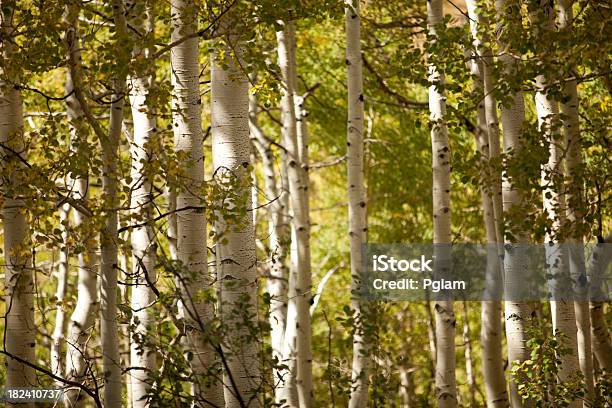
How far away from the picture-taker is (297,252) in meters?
9.34

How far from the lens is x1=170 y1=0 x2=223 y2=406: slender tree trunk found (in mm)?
5090

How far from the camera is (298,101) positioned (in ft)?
33.9

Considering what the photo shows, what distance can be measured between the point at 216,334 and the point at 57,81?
8.74 metres

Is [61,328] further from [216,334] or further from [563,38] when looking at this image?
[563,38]

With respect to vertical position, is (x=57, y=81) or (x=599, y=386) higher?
(x=57, y=81)

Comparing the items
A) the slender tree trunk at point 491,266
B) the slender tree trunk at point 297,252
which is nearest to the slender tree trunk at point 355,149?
the slender tree trunk at point 297,252

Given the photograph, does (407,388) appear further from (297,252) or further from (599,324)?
(599,324)

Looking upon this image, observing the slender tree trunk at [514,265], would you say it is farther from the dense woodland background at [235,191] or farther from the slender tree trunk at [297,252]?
the slender tree trunk at [297,252]

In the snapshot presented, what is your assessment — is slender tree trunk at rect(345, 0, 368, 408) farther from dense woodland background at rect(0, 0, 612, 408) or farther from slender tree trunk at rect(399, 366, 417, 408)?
slender tree trunk at rect(399, 366, 417, 408)

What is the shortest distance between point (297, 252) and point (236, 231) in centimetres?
415

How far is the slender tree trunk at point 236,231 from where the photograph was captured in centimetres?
505

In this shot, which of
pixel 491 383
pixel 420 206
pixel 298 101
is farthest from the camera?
pixel 420 206

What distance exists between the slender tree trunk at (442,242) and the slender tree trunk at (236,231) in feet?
9.32

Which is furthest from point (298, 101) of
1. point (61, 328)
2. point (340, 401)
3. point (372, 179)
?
point (340, 401)
